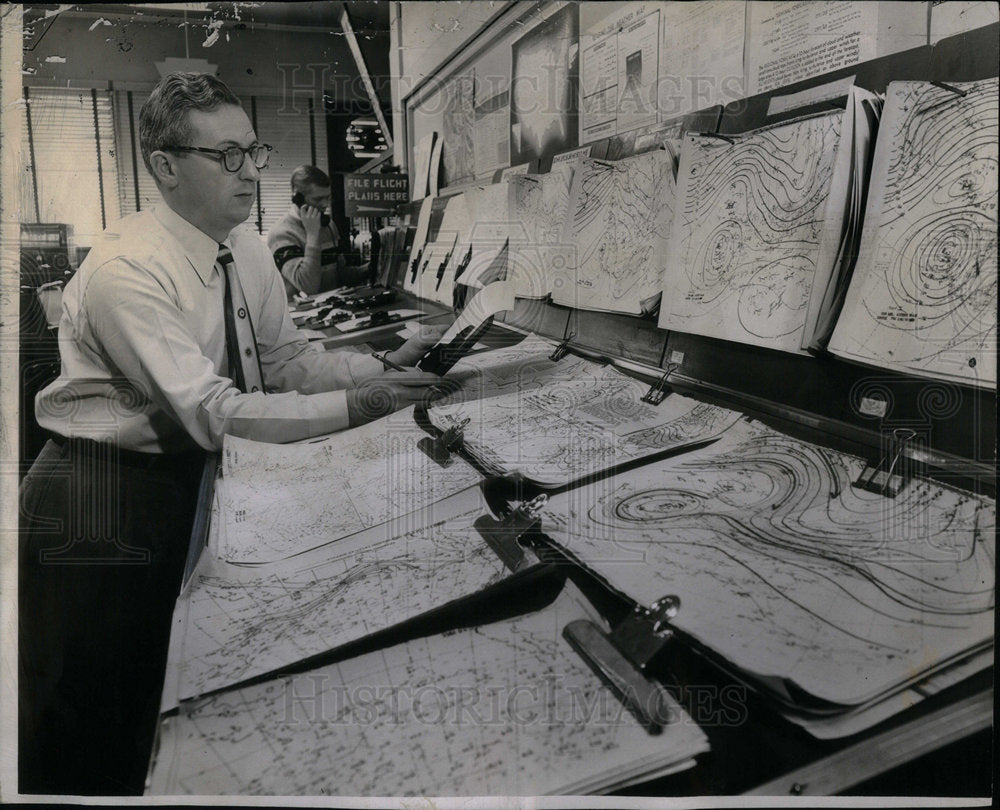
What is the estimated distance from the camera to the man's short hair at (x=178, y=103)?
3.12 ft

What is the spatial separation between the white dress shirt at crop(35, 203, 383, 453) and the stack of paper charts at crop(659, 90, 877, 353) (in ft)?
1.78

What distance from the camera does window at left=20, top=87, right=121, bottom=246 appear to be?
0.97 metres

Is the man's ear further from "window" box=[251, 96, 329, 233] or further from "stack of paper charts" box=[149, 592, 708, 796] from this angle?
"stack of paper charts" box=[149, 592, 708, 796]

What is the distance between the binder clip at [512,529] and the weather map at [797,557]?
19mm

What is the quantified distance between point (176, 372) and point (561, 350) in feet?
1.80

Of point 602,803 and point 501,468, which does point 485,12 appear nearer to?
point 501,468

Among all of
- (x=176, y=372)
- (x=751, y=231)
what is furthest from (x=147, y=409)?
(x=751, y=231)

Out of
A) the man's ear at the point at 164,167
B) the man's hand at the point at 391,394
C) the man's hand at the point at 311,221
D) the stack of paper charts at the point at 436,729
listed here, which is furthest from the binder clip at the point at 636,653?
the man's ear at the point at 164,167

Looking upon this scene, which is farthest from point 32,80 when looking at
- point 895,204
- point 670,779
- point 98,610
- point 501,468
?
point 670,779

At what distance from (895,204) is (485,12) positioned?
0.62 metres

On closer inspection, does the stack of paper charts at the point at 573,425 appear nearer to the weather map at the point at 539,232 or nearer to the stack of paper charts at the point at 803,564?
the stack of paper charts at the point at 803,564

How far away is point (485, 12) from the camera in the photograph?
990 millimetres

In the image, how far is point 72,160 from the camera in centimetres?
99

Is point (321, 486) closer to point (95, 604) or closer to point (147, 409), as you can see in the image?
point (147, 409)
